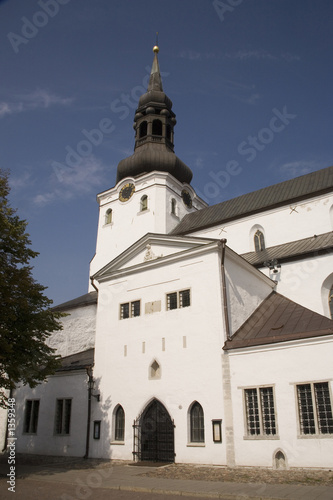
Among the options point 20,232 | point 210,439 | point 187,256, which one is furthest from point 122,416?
point 20,232

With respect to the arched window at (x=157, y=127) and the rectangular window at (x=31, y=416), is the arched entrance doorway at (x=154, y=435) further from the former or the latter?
the arched window at (x=157, y=127)

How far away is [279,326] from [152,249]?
6.47 m

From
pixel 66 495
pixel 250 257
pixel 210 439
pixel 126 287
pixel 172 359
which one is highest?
pixel 250 257

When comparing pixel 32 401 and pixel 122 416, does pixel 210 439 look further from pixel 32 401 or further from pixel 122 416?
pixel 32 401

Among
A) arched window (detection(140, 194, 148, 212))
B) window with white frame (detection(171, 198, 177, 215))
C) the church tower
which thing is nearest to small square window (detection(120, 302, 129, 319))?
the church tower

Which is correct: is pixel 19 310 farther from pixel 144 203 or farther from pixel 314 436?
pixel 144 203

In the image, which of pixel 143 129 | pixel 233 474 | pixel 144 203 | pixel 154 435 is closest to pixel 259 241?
pixel 144 203

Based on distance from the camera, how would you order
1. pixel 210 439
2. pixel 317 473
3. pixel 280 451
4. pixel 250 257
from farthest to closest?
pixel 250 257
pixel 210 439
pixel 280 451
pixel 317 473

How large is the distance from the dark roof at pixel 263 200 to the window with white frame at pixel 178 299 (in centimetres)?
982

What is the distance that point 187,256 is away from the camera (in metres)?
16.9

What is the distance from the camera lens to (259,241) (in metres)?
24.0

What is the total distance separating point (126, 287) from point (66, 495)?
32.1 ft

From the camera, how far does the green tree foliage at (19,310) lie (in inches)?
511

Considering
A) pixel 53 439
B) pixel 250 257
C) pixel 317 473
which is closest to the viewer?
pixel 317 473
